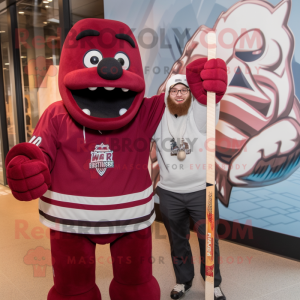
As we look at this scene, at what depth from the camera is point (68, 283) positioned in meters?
1.51

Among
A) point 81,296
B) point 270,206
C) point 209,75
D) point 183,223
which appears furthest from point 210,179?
point 270,206

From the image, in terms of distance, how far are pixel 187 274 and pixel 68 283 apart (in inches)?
31.8

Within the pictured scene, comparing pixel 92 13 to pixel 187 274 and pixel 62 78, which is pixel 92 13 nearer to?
pixel 62 78

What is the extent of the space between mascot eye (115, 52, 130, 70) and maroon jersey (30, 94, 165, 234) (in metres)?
0.29

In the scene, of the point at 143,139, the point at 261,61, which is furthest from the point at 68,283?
the point at 261,61

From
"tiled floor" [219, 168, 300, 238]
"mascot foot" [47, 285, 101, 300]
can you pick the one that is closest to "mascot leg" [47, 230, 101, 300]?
"mascot foot" [47, 285, 101, 300]

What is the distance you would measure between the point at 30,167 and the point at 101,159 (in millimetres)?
342

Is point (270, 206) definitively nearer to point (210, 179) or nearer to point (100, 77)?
point (210, 179)

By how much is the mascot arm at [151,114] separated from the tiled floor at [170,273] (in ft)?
3.55

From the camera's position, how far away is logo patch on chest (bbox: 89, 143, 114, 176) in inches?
59.2

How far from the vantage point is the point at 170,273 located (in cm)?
235

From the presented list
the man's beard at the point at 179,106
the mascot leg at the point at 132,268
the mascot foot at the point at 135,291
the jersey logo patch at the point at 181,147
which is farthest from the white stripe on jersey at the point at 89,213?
the man's beard at the point at 179,106

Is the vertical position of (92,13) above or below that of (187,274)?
above

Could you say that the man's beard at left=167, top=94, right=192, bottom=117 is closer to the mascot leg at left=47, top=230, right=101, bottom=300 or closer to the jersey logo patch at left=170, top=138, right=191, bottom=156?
the jersey logo patch at left=170, top=138, right=191, bottom=156
